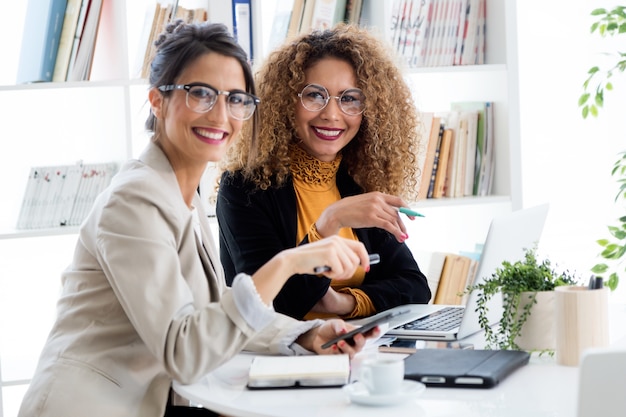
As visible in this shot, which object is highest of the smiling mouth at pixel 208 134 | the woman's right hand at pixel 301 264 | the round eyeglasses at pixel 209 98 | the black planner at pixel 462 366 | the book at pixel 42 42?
the book at pixel 42 42

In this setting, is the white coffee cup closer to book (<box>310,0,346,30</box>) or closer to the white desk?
the white desk

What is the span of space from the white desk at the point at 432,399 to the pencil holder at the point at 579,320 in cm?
4

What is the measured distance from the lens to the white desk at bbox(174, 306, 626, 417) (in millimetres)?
1405

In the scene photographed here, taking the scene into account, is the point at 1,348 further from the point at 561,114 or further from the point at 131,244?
the point at 561,114

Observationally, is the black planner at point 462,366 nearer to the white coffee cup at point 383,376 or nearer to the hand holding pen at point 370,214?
the white coffee cup at point 383,376

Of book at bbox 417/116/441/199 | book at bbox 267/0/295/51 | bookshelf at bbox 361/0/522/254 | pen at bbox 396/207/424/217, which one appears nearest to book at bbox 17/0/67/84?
book at bbox 267/0/295/51

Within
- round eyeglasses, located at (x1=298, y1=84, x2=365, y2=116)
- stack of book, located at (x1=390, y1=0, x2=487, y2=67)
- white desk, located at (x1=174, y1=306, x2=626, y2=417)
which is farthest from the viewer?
stack of book, located at (x1=390, y1=0, x2=487, y2=67)

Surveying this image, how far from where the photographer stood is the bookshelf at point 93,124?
117 inches

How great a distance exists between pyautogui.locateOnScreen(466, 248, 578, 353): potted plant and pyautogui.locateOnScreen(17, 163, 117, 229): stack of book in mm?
1608

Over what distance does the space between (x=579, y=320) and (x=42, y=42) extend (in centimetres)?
202

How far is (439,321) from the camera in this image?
6.77 feet

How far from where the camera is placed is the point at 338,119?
7.97ft

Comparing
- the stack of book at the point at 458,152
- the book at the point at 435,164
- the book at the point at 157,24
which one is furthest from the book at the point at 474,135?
the book at the point at 157,24

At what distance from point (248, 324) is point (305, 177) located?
935mm
